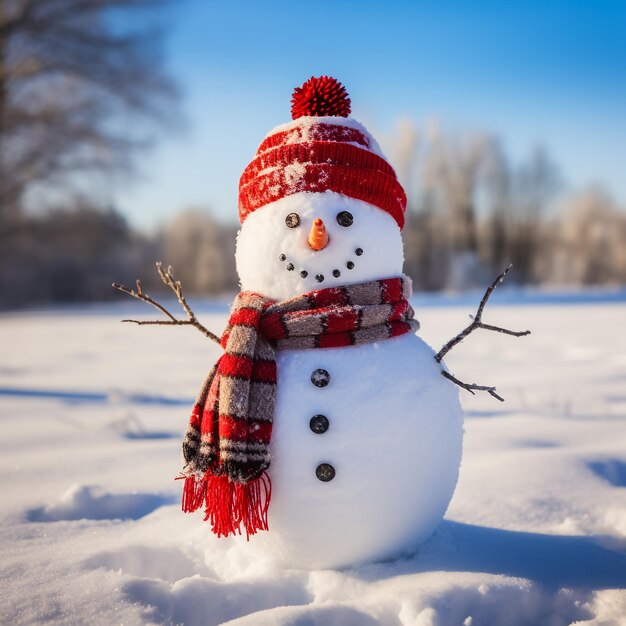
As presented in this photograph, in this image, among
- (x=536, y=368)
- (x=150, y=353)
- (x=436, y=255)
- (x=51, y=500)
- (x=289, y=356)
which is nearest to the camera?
(x=289, y=356)

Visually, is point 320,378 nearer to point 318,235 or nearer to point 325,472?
point 325,472

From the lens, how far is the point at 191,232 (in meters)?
28.1

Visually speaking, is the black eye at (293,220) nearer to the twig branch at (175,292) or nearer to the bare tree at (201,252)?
the twig branch at (175,292)

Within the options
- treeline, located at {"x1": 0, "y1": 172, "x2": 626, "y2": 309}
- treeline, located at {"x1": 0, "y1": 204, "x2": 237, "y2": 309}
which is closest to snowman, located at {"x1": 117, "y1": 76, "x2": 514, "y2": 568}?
treeline, located at {"x1": 0, "y1": 204, "x2": 237, "y2": 309}

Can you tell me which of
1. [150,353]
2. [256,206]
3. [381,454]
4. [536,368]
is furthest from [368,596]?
[150,353]

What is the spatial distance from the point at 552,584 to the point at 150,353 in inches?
191

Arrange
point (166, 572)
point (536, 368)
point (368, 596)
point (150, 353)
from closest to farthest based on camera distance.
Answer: point (368, 596) → point (166, 572) → point (536, 368) → point (150, 353)

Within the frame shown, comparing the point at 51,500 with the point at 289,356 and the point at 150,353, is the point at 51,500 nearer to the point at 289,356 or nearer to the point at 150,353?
the point at 289,356

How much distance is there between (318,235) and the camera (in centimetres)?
142

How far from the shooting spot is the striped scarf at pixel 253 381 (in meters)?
1.34

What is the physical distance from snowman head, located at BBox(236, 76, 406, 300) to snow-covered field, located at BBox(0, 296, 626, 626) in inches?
29.9

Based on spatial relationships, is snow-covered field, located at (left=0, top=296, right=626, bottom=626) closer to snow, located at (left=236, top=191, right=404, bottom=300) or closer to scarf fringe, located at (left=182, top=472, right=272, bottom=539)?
scarf fringe, located at (left=182, top=472, right=272, bottom=539)

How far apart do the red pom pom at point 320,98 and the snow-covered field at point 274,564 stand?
128 centimetres

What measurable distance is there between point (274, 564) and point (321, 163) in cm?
106
